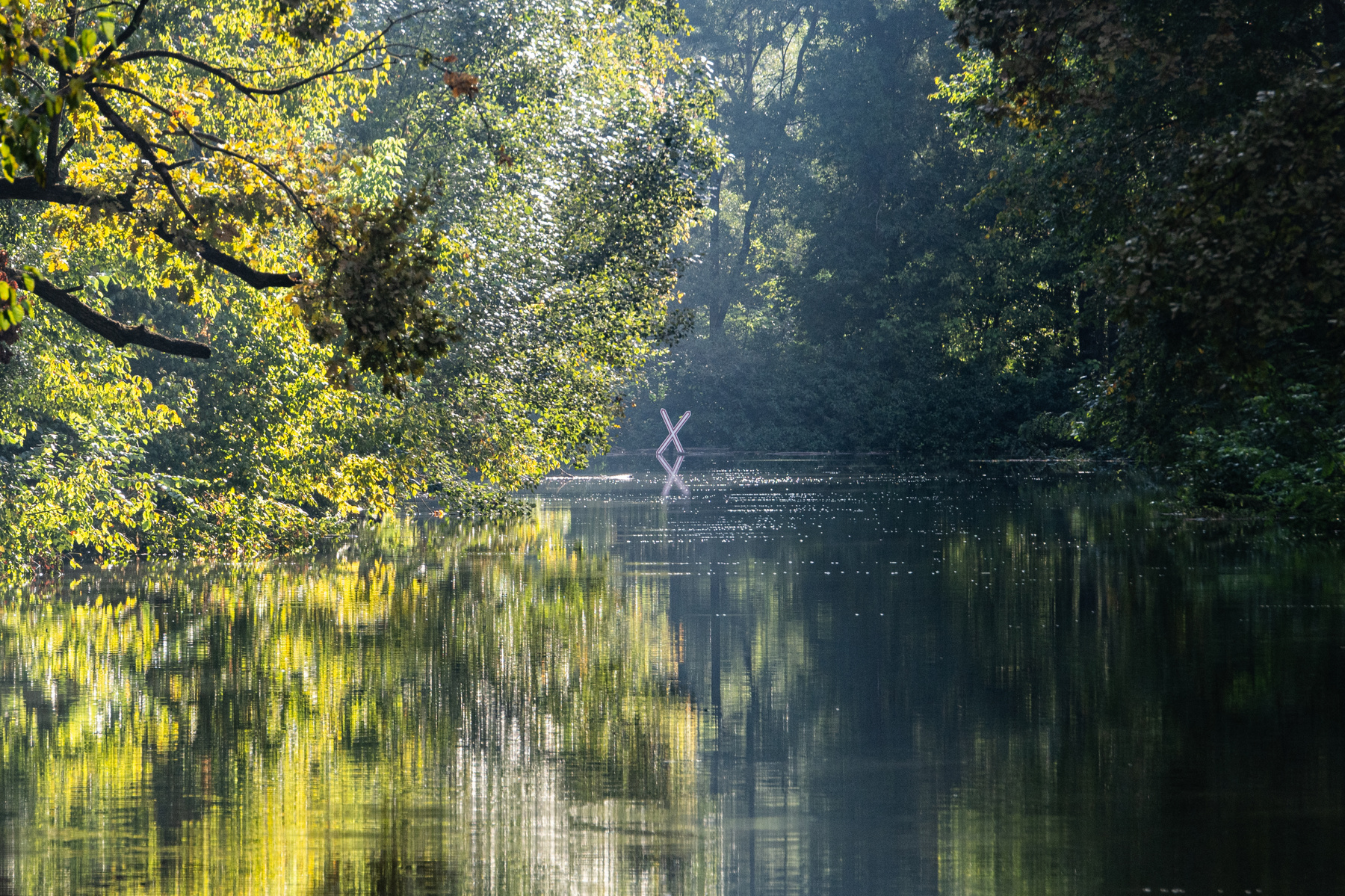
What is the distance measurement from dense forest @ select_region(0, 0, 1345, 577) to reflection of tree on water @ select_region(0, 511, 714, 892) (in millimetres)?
2629

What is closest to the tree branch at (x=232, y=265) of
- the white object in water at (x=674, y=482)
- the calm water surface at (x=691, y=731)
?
the calm water surface at (x=691, y=731)

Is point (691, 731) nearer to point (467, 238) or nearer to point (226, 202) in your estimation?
point (226, 202)

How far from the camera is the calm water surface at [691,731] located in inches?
278

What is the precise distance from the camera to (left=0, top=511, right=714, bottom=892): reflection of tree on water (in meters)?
7.14

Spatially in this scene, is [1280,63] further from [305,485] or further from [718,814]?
[718,814]

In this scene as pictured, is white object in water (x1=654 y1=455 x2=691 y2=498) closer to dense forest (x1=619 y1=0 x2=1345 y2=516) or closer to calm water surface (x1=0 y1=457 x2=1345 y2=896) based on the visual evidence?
dense forest (x1=619 y1=0 x2=1345 y2=516)

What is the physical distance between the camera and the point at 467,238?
29.5 meters

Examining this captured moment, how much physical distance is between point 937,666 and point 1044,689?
1321 millimetres

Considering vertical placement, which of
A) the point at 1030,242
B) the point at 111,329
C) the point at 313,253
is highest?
the point at 1030,242

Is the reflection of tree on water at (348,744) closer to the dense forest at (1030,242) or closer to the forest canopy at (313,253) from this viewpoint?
the forest canopy at (313,253)

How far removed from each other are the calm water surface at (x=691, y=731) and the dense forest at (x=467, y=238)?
2.58 meters

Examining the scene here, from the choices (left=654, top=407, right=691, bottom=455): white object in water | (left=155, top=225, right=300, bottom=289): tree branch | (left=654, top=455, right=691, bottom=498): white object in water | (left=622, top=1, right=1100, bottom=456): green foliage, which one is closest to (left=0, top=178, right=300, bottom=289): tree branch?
(left=155, top=225, right=300, bottom=289): tree branch

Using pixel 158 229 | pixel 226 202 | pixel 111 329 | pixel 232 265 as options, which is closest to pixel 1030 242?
pixel 226 202

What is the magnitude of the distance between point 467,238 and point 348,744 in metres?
20.7
